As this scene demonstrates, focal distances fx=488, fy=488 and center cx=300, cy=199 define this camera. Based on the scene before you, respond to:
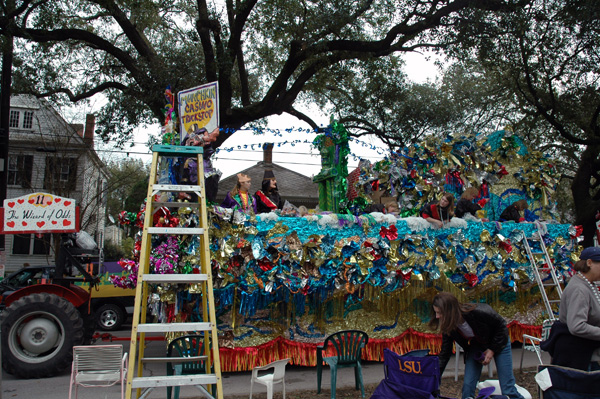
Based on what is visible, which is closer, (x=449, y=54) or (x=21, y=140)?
(x=449, y=54)

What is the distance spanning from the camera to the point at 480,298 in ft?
27.9

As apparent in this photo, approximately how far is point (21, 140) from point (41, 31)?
36.2 ft

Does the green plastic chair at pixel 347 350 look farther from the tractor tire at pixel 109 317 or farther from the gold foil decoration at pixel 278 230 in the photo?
the tractor tire at pixel 109 317

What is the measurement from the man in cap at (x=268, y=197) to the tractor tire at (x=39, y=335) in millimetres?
3176

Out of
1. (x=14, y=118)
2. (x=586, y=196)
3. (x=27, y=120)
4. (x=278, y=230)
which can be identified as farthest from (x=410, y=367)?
(x=14, y=118)

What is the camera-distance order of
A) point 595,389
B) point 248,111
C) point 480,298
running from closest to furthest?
point 595,389 → point 480,298 → point 248,111

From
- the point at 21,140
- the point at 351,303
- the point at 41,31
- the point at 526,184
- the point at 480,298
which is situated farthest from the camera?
the point at 21,140

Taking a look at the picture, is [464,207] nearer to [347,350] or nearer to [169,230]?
[347,350]

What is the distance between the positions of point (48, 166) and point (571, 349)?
18309 mm

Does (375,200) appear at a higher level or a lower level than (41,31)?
lower

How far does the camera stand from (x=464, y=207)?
8594 mm

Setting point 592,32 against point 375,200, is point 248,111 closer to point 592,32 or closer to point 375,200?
point 375,200

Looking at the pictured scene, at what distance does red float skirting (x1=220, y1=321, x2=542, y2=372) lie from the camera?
6992 mm

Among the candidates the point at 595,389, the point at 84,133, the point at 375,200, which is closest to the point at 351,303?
the point at 375,200
